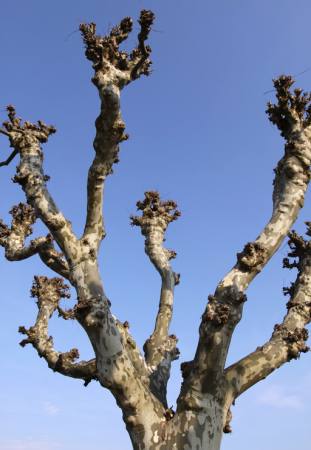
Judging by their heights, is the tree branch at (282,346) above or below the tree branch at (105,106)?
below

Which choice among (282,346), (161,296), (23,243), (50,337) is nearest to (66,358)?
(50,337)

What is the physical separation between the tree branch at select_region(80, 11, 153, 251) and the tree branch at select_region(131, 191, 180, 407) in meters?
2.32

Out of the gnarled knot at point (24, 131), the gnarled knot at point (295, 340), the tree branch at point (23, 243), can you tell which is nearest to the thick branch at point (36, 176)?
the gnarled knot at point (24, 131)

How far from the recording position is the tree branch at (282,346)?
5.77 meters

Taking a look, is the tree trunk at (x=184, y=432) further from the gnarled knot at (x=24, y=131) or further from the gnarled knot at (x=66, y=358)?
the gnarled knot at (x=24, y=131)


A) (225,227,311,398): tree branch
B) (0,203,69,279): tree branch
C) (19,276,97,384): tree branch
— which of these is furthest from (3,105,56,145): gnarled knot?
(225,227,311,398): tree branch

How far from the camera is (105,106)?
639 centimetres

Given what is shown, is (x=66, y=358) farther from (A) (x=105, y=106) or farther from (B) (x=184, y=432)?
(A) (x=105, y=106)

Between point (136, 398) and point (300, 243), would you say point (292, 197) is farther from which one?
point (136, 398)

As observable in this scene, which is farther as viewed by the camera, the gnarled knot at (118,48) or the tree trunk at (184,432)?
the gnarled knot at (118,48)

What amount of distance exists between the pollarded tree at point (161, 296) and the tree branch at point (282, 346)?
0.02 metres

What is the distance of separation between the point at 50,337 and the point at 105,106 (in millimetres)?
5098

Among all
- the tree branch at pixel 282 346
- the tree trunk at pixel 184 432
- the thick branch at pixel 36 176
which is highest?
the thick branch at pixel 36 176

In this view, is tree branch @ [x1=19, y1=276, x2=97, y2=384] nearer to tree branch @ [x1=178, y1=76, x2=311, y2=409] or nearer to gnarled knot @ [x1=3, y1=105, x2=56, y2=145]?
tree branch @ [x1=178, y1=76, x2=311, y2=409]
